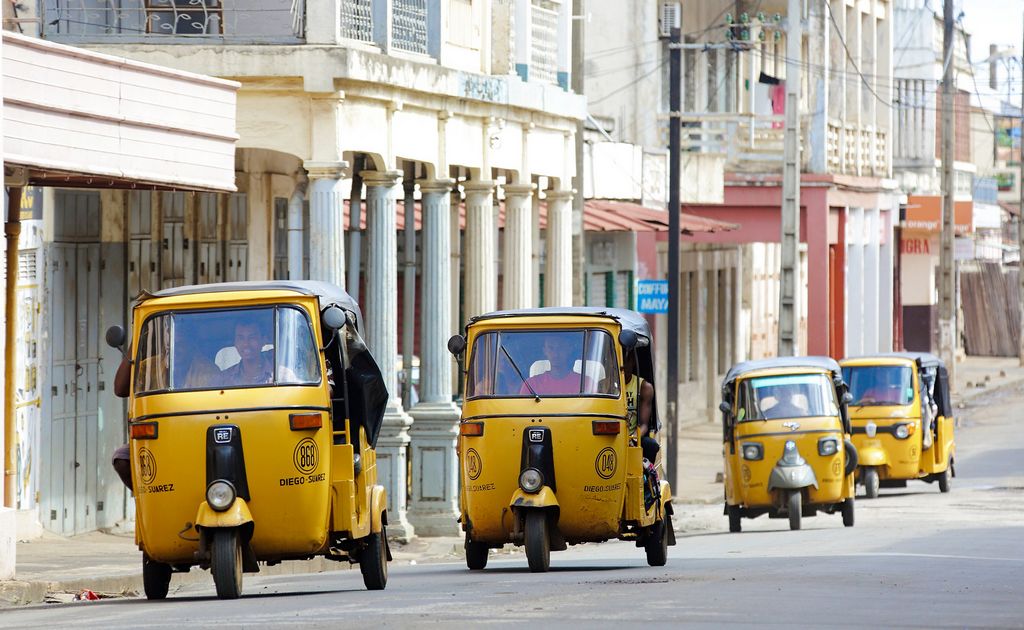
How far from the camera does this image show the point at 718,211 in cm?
4144

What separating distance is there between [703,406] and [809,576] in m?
30.6

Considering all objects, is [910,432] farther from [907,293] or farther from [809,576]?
[907,293]

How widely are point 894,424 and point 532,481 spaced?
48.1 feet

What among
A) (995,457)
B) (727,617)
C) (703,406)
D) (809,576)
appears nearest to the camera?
(727,617)

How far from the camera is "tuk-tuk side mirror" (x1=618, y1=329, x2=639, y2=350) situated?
1692 cm

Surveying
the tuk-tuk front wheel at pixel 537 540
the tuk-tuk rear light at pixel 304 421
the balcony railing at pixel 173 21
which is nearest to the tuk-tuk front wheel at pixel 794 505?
the balcony railing at pixel 173 21

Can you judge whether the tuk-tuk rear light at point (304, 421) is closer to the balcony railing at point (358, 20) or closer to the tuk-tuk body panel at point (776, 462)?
the balcony railing at point (358, 20)

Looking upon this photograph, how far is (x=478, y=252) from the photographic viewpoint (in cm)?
2489

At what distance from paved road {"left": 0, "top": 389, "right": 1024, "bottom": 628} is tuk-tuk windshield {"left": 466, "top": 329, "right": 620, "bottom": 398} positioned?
1486mm

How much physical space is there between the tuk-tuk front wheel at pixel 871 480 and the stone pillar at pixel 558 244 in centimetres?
557

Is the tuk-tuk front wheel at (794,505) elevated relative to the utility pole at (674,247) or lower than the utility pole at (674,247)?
lower

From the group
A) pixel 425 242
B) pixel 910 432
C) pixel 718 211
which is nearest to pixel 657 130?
pixel 718 211

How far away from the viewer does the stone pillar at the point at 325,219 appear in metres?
21.2

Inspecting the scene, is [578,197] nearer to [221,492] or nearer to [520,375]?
[520,375]
